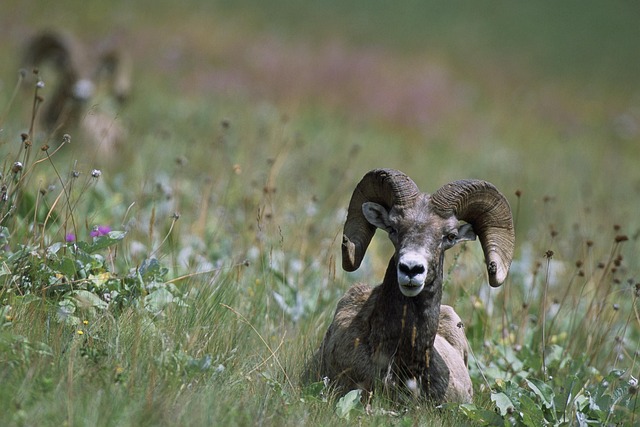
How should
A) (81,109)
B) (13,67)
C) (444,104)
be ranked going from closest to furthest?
(81,109), (13,67), (444,104)

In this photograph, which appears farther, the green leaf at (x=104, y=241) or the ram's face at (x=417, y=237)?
the green leaf at (x=104, y=241)

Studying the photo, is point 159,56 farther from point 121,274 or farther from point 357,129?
point 121,274

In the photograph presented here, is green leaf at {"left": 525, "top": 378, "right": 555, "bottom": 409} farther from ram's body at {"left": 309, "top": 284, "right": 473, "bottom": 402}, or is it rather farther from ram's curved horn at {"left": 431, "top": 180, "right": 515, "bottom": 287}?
ram's curved horn at {"left": 431, "top": 180, "right": 515, "bottom": 287}

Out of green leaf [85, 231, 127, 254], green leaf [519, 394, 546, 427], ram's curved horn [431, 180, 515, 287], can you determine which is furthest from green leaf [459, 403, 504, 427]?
green leaf [85, 231, 127, 254]

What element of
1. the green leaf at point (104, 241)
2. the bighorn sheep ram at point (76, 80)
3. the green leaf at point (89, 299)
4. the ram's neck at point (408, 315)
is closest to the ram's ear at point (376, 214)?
the ram's neck at point (408, 315)

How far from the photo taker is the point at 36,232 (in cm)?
612

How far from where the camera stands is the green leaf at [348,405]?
514 cm

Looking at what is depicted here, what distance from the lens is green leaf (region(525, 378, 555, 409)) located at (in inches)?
217

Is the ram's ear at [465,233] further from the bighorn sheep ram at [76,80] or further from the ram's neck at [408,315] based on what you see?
the bighorn sheep ram at [76,80]

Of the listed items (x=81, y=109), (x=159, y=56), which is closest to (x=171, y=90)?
(x=159, y=56)

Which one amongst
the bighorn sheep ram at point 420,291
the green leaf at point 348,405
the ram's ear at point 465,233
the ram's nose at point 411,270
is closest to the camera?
the ram's nose at point 411,270

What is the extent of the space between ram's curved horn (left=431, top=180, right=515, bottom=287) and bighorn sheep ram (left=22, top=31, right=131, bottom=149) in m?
6.96

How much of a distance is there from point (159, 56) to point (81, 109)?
6.98 meters

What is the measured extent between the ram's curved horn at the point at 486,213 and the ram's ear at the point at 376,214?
0.37 metres
